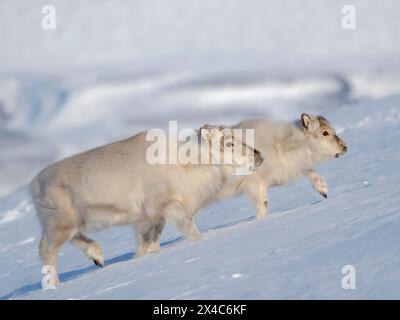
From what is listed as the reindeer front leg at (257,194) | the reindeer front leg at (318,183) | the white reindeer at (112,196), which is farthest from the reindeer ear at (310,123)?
the white reindeer at (112,196)

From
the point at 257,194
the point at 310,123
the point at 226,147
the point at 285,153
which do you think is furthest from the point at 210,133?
the point at 310,123

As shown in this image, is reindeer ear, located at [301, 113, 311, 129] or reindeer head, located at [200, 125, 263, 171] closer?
reindeer head, located at [200, 125, 263, 171]

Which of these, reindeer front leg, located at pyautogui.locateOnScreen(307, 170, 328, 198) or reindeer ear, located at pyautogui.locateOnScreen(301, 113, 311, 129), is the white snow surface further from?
reindeer ear, located at pyautogui.locateOnScreen(301, 113, 311, 129)

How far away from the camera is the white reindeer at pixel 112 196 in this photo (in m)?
10.2

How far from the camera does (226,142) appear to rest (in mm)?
10969

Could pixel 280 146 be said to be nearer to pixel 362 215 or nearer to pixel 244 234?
pixel 244 234

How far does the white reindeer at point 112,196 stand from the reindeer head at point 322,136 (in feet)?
8.06

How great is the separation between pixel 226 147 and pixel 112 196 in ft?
4.86

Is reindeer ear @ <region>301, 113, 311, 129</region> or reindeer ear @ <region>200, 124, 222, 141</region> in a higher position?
reindeer ear @ <region>301, 113, 311, 129</region>

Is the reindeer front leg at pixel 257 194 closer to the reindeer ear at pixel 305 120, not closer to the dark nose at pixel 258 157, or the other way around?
the dark nose at pixel 258 157

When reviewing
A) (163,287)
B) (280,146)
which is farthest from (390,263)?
(280,146)

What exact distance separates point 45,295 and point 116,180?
210cm

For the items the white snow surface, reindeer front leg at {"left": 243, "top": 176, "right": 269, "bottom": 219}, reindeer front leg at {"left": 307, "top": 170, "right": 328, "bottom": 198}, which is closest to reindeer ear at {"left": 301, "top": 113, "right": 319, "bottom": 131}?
reindeer front leg at {"left": 307, "top": 170, "right": 328, "bottom": 198}

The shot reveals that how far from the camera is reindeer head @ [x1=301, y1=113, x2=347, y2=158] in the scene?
12.7 metres
